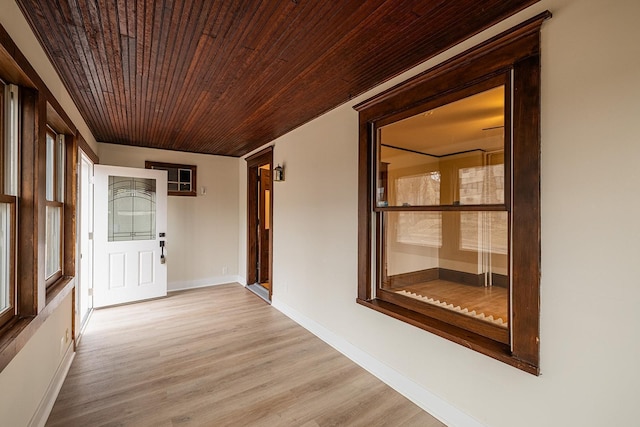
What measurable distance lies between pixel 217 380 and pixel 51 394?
1.14 m

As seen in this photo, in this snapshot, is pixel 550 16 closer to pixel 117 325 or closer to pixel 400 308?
pixel 400 308

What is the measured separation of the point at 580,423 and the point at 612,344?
433 mm

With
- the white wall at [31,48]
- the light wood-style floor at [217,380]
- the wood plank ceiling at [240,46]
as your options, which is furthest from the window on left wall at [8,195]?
the light wood-style floor at [217,380]

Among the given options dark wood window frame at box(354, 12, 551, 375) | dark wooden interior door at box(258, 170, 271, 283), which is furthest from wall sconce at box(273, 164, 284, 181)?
dark wood window frame at box(354, 12, 551, 375)

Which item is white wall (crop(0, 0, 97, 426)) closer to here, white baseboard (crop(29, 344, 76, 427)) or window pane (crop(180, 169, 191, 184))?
white baseboard (crop(29, 344, 76, 427))

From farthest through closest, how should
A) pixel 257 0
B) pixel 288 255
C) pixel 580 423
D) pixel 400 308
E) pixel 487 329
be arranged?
pixel 288 255 < pixel 400 308 < pixel 487 329 < pixel 257 0 < pixel 580 423

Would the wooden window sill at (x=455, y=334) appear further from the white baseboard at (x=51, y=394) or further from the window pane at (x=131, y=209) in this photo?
the window pane at (x=131, y=209)

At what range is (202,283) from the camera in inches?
205

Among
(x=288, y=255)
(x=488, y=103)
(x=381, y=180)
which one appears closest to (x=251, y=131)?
(x=288, y=255)

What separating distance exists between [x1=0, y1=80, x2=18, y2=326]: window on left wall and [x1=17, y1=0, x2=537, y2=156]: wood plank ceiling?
0.54 metres

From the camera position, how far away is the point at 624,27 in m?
1.21

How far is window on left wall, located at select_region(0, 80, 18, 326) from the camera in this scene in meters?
1.49

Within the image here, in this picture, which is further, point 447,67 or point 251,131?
point 251,131

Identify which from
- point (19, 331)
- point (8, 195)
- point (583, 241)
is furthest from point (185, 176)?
point (583, 241)
